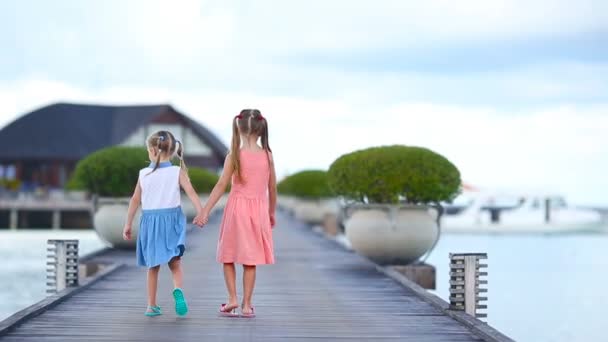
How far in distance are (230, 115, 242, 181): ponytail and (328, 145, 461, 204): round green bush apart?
6.93 meters

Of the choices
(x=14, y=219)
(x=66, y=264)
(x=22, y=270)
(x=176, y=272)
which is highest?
(x=176, y=272)

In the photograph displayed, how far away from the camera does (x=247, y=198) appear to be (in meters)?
9.27

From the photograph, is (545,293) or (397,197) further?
(545,293)

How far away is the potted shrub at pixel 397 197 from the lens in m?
15.6

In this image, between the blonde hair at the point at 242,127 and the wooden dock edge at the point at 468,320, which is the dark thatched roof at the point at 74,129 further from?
the blonde hair at the point at 242,127

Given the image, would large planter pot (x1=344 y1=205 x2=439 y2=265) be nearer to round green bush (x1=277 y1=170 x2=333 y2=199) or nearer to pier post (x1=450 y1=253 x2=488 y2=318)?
pier post (x1=450 y1=253 x2=488 y2=318)

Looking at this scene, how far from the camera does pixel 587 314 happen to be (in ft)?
68.2

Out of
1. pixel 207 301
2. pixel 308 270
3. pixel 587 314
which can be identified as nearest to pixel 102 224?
pixel 308 270

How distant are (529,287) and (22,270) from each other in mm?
13868

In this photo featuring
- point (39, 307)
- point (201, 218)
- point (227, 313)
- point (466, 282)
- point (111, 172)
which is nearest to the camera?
point (201, 218)

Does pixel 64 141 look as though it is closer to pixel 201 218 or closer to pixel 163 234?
pixel 163 234

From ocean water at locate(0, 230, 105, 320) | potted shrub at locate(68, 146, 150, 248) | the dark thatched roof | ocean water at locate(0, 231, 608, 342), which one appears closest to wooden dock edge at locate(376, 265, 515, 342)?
ocean water at locate(0, 231, 608, 342)

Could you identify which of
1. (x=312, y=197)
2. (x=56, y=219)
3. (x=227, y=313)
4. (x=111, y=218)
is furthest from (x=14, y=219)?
(x=227, y=313)

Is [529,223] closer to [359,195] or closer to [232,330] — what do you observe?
[359,195]
